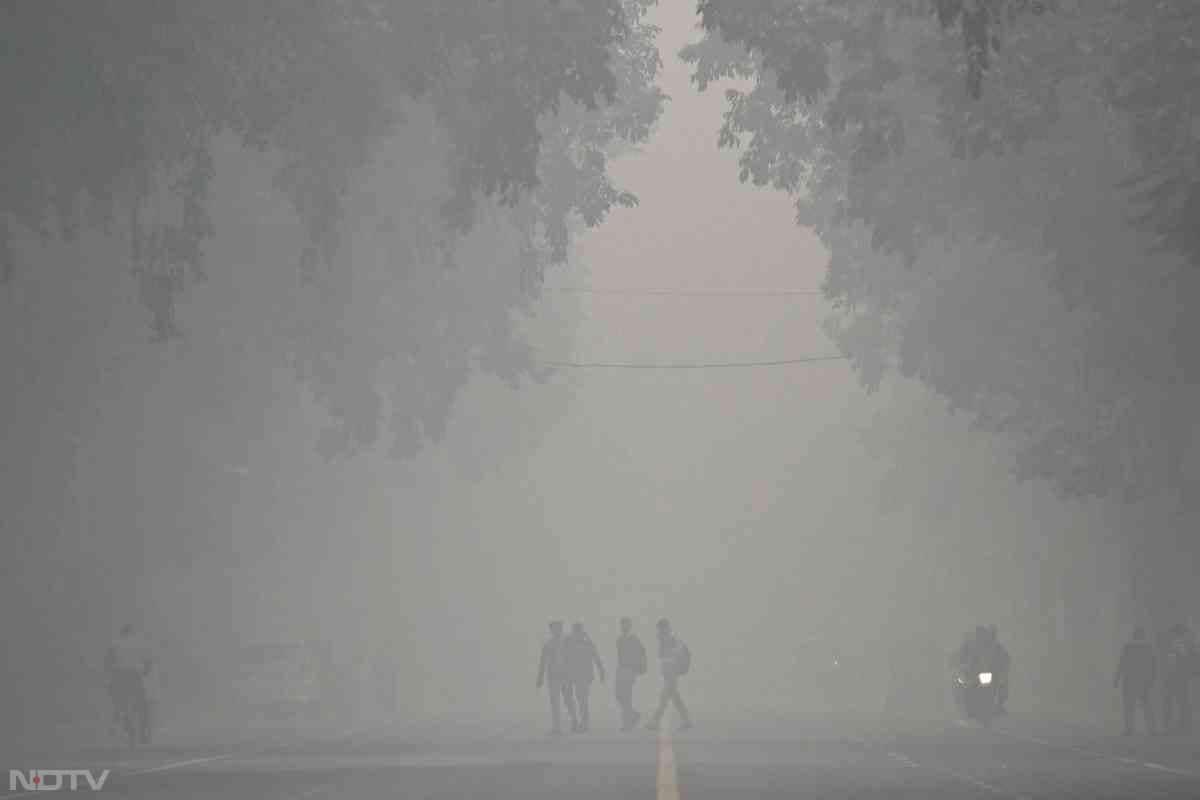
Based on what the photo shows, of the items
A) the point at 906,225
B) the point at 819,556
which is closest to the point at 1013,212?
the point at 906,225

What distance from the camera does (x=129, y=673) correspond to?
35094mm

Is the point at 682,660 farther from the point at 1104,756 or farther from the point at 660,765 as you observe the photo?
the point at 660,765

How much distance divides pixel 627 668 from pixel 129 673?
31.1 feet

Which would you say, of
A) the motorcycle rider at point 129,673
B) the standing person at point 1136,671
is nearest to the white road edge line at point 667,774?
the motorcycle rider at point 129,673

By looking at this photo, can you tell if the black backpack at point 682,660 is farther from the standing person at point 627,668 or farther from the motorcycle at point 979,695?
the motorcycle at point 979,695

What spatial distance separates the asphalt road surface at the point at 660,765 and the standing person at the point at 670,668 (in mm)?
2083

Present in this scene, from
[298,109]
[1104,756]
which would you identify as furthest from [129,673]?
[1104,756]

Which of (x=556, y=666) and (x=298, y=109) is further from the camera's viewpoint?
(x=556, y=666)

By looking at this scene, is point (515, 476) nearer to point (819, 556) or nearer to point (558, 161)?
point (819, 556)

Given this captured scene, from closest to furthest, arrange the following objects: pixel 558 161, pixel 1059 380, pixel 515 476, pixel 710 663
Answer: pixel 1059 380
pixel 558 161
pixel 515 476
pixel 710 663

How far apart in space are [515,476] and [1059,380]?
47.5m

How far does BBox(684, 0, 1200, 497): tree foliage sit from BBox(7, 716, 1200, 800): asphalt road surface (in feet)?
16.8

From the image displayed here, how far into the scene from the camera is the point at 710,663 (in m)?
126

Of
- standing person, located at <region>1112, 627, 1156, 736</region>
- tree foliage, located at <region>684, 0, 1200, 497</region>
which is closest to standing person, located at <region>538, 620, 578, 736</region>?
tree foliage, located at <region>684, 0, 1200, 497</region>
